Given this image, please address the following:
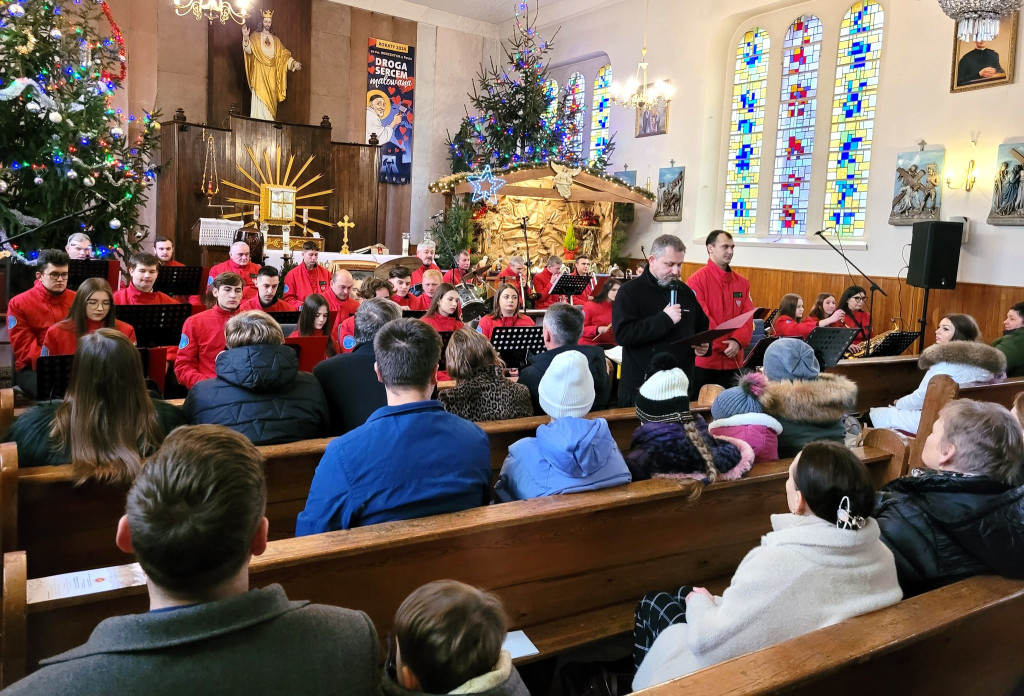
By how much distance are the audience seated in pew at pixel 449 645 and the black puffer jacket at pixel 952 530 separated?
1.34 metres

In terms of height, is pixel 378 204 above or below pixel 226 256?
above

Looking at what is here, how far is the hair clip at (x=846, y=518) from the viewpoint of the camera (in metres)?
1.73

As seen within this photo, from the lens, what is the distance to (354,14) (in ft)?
49.1

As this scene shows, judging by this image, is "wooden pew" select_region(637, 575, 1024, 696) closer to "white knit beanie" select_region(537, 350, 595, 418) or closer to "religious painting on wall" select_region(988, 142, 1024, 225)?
"white knit beanie" select_region(537, 350, 595, 418)

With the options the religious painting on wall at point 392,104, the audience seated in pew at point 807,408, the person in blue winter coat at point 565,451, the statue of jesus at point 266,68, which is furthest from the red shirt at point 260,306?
the religious painting on wall at point 392,104

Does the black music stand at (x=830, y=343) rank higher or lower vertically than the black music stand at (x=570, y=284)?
lower

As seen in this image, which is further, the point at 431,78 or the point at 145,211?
the point at 431,78

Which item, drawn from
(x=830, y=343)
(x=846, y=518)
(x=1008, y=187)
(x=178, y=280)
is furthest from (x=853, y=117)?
(x=846, y=518)

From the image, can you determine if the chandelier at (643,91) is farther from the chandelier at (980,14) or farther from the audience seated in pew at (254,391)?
the audience seated in pew at (254,391)

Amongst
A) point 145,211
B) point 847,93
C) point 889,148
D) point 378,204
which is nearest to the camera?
point 889,148

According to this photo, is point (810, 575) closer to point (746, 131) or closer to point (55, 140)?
point (55, 140)

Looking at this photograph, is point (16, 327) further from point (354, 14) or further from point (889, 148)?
point (354, 14)

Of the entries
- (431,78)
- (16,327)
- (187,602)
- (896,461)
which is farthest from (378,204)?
(187,602)

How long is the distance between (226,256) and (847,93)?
9.27 metres
